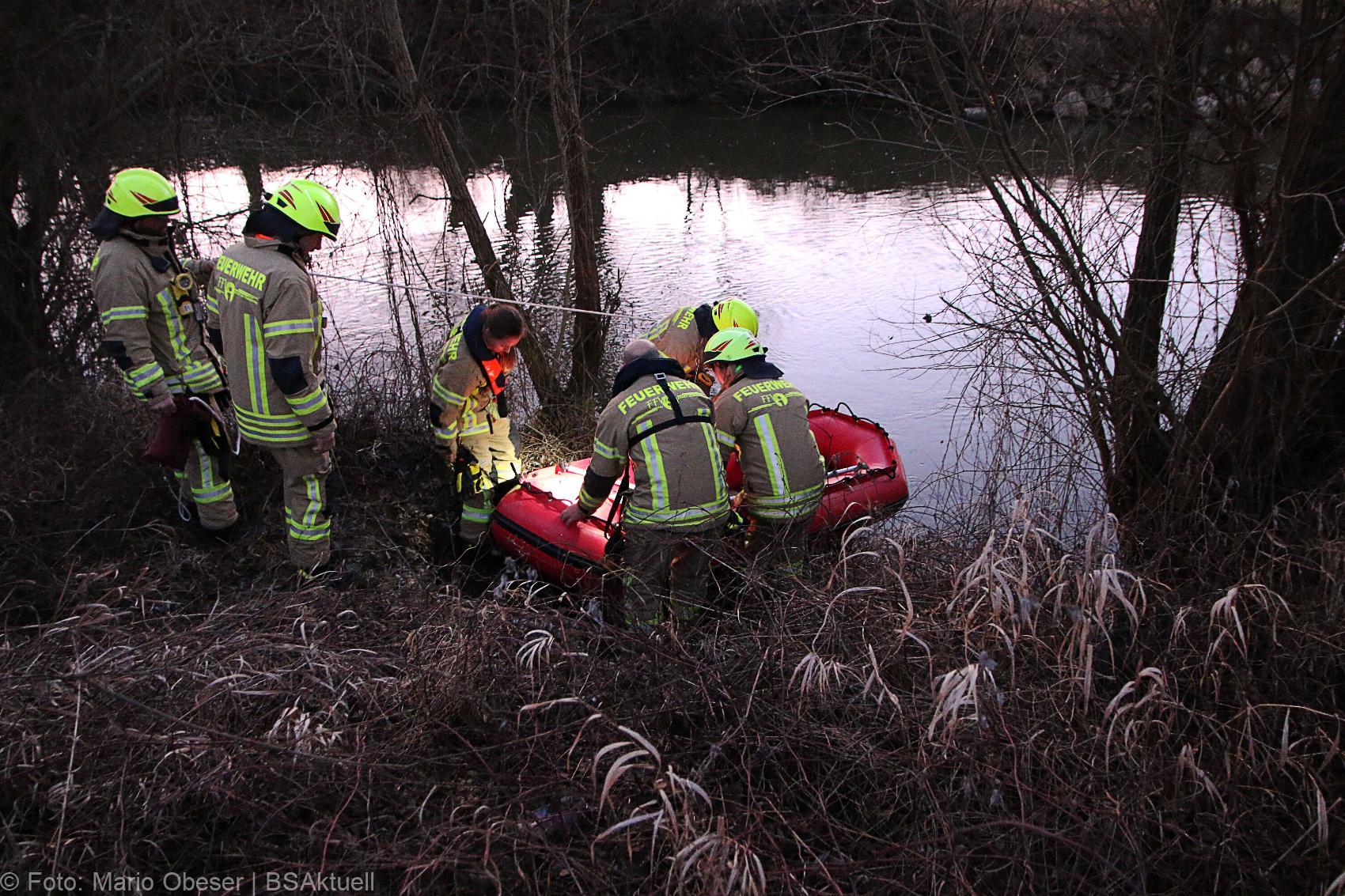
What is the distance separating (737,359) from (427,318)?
4972mm

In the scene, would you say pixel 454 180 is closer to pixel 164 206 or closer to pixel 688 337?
pixel 688 337

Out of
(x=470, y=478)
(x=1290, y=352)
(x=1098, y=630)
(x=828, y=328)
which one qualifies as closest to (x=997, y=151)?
(x=1290, y=352)

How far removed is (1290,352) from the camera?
389cm

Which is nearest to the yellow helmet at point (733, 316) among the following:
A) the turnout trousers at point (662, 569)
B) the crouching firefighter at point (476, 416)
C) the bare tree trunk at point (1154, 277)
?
the crouching firefighter at point (476, 416)

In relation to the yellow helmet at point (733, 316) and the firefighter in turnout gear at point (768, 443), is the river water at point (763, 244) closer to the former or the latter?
the yellow helmet at point (733, 316)

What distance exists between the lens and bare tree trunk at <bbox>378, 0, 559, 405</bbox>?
631cm

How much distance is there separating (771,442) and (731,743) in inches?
75.6

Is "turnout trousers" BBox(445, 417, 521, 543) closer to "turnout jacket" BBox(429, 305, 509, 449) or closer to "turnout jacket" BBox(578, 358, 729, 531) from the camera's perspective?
"turnout jacket" BBox(429, 305, 509, 449)

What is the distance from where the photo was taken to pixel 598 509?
4.50 meters

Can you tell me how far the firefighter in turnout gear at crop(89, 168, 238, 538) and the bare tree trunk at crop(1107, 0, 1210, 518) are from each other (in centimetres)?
409

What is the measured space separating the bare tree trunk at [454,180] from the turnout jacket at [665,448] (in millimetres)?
2872

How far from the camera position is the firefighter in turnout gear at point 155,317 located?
4.17 meters

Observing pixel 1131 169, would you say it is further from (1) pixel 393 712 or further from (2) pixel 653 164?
(2) pixel 653 164

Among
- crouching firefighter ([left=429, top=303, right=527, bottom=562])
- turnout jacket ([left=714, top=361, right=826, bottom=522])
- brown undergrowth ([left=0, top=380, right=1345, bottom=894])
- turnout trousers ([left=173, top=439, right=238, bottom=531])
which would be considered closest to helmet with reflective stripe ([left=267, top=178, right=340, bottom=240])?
crouching firefighter ([left=429, top=303, right=527, bottom=562])
